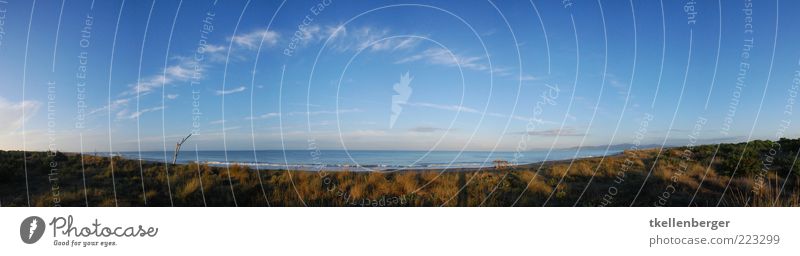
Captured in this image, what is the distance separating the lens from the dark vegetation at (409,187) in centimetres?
917

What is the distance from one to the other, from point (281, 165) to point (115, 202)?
555 cm

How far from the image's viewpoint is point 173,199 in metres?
9.19

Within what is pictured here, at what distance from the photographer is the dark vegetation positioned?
917 centimetres

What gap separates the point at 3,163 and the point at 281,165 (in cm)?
666

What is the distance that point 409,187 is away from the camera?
34.2 ft

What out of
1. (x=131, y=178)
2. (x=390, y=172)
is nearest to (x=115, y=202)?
(x=131, y=178)
